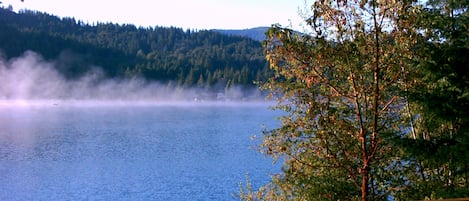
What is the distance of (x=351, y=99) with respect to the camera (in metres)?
5.94

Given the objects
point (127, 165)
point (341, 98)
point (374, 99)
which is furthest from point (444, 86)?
point (127, 165)

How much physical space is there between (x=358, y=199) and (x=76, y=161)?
24.3 meters

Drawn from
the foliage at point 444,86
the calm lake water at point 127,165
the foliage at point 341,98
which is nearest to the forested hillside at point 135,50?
the calm lake water at point 127,165

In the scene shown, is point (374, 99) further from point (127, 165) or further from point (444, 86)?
point (127, 165)

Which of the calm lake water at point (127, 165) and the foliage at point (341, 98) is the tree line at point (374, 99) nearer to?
the foliage at point (341, 98)

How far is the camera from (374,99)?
575 cm

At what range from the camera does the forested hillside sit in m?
101

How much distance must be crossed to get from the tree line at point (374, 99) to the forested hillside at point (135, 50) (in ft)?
260

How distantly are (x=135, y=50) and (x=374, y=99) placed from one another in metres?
121

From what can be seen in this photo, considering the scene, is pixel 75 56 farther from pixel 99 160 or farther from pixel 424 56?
pixel 424 56

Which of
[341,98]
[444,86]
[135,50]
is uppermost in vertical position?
[444,86]

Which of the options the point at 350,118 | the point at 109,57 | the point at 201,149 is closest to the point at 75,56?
the point at 109,57

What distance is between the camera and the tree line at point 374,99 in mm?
5160

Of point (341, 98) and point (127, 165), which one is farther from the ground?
point (341, 98)
